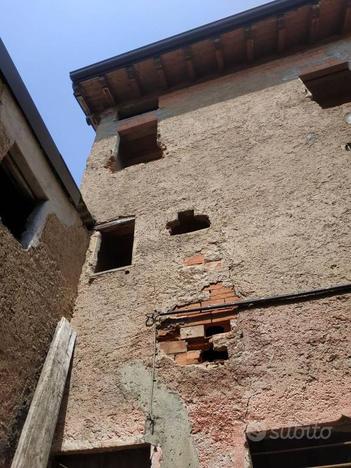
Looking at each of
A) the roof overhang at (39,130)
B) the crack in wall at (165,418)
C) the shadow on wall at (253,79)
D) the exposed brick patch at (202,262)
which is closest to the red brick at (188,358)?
the crack in wall at (165,418)

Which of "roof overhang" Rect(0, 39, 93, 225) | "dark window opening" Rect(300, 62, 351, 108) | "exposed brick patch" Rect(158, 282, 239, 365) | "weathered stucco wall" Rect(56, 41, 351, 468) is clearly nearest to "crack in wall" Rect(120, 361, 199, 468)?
"weathered stucco wall" Rect(56, 41, 351, 468)

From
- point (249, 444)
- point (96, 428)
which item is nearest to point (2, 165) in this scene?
point (96, 428)

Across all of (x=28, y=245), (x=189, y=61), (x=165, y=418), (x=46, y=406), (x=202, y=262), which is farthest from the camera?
(x=189, y=61)

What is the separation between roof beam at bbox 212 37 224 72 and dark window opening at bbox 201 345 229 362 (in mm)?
5810

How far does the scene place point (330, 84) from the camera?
6.84 meters

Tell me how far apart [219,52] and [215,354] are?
5942 mm

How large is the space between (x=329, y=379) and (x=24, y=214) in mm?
3411

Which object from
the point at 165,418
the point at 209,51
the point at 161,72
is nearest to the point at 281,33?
the point at 209,51

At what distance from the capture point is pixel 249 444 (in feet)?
9.25

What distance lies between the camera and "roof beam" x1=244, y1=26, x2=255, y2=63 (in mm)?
7176

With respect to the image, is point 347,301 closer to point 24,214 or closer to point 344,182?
point 344,182

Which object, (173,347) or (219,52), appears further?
(219,52)

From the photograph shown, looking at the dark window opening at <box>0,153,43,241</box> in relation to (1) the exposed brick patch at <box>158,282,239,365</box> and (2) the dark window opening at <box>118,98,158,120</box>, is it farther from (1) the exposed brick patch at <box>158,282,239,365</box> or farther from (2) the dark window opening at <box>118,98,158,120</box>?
(2) the dark window opening at <box>118,98,158,120</box>

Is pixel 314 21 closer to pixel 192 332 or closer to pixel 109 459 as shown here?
pixel 192 332
